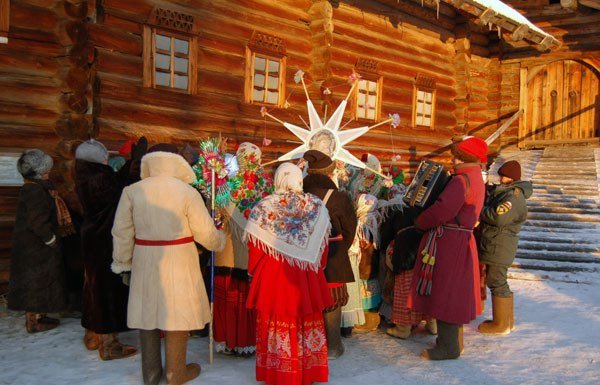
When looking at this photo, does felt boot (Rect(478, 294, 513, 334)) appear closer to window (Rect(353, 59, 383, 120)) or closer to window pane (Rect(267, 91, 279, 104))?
window pane (Rect(267, 91, 279, 104))

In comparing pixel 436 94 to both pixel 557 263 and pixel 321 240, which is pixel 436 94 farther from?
pixel 321 240

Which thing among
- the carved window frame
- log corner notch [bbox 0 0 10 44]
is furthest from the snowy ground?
the carved window frame

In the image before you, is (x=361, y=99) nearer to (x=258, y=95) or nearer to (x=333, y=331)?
(x=258, y=95)

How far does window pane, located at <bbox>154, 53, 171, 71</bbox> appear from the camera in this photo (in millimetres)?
7434

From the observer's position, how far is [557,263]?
27.5 ft

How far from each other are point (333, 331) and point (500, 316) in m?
1.99

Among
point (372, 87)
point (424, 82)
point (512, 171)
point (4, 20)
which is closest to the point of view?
point (512, 171)

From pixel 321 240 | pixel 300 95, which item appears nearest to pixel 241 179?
pixel 321 240

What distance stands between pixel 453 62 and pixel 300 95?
5702 mm

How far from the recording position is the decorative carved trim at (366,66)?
10.7 metres

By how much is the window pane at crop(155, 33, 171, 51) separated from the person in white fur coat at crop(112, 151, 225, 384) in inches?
163

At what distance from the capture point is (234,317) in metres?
4.61

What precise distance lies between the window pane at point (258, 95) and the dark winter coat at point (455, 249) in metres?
4.89

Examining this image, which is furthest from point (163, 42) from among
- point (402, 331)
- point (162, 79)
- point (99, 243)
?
point (402, 331)
